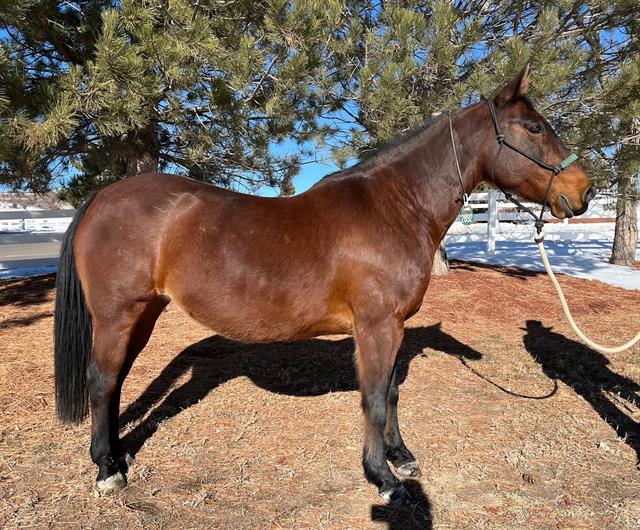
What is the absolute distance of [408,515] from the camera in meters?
2.49

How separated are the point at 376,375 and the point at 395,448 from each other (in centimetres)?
68

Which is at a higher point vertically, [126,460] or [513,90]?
[513,90]

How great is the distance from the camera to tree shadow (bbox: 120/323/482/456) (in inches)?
147

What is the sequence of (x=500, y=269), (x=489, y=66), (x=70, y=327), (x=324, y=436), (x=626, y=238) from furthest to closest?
(x=626, y=238) → (x=500, y=269) → (x=489, y=66) → (x=324, y=436) → (x=70, y=327)

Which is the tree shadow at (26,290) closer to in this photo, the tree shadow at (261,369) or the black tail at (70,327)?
the tree shadow at (261,369)

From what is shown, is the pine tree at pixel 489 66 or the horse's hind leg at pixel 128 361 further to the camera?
the pine tree at pixel 489 66

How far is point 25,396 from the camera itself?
3.89 meters

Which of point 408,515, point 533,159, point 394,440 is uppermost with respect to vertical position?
point 533,159

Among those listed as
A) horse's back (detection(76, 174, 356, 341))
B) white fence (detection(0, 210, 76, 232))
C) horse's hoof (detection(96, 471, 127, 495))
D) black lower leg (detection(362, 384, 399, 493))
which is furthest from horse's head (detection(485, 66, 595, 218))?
white fence (detection(0, 210, 76, 232))

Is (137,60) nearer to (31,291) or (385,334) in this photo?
(385,334)

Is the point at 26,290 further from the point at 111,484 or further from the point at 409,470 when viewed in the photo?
the point at 409,470

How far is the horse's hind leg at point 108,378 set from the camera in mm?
2732

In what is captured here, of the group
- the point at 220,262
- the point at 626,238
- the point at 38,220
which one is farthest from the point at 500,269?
the point at 38,220

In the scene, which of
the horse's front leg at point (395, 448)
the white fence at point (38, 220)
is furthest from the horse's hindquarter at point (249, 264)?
the white fence at point (38, 220)
